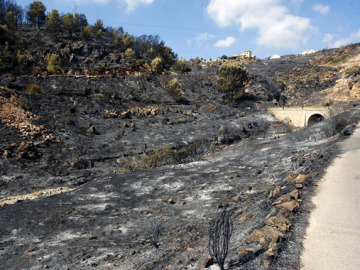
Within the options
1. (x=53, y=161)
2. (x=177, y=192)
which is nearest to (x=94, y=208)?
(x=177, y=192)

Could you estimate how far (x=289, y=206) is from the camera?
7348 mm

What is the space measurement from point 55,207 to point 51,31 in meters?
51.7

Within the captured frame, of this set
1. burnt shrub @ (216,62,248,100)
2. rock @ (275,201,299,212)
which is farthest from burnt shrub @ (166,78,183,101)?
rock @ (275,201,299,212)

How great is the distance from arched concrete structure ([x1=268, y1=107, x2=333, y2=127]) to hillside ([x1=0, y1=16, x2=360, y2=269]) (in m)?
1.89

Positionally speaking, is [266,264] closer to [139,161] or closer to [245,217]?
[245,217]

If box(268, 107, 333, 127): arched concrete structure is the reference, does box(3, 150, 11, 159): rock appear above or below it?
below

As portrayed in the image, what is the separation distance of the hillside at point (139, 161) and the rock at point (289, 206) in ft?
0.22

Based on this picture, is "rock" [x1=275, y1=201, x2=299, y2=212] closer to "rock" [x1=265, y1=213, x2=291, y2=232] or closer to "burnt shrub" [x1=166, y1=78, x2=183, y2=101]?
"rock" [x1=265, y1=213, x2=291, y2=232]

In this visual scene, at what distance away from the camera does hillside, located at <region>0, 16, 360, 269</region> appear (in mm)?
7930

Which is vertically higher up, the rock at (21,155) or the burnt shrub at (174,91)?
the burnt shrub at (174,91)

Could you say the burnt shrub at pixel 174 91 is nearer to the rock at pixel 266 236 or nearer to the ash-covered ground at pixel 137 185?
the ash-covered ground at pixel 137 185

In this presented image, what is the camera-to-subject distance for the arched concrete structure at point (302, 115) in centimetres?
3703

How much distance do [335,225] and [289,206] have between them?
3.96ft

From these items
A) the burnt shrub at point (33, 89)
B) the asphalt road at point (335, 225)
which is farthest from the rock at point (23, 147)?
the asphalt road at point (335, 225)
